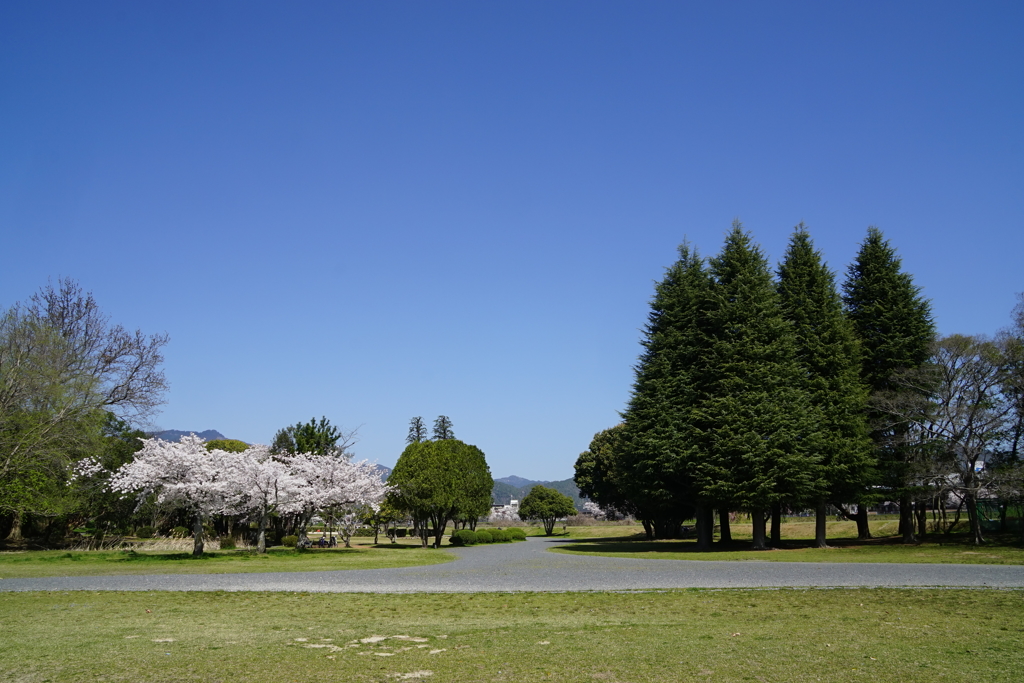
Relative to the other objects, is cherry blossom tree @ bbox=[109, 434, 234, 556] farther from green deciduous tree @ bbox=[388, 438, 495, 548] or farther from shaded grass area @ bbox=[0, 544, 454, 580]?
green deciduous tree @ bbox=[388, 438, 495, 548]

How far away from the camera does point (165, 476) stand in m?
32.0

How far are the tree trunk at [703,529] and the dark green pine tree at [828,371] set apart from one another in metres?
5.70

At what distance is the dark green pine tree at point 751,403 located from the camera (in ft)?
113

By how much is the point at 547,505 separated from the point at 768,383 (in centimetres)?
4543

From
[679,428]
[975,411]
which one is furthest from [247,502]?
[975,411]

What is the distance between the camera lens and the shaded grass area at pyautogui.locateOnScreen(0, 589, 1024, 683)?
7.35 m

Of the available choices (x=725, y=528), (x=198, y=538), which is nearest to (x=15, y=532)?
(x=198, y=538)

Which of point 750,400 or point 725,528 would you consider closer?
point 750,400

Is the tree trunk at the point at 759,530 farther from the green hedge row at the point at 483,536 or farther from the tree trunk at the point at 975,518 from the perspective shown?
the green hedge row at the point at 483,536

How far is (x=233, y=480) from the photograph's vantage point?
→ 107 feet

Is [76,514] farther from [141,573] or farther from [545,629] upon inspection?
[545,629]

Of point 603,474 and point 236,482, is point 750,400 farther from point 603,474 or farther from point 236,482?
point 603,474

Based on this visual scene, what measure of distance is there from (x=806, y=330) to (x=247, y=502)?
32.0m

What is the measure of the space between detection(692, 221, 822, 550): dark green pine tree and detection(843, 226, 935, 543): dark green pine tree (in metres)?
5.50
